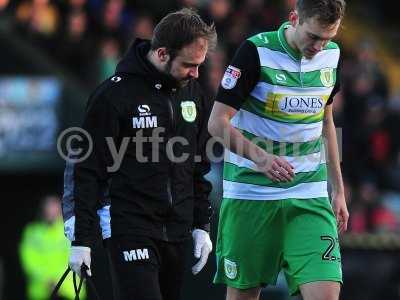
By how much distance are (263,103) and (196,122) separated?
43cm

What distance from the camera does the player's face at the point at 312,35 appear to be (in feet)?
22.2

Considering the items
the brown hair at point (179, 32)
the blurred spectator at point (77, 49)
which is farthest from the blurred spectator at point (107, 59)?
the brown hair at point (179, 32)

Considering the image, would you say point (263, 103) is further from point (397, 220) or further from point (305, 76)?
point (397, 220)

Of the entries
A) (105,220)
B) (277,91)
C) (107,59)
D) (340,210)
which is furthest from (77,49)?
(105,220)

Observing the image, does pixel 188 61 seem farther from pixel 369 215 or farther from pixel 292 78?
pixel 369 215

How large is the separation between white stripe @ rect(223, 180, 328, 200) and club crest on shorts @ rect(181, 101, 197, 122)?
59cm

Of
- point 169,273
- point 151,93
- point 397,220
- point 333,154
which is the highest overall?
point 151,93

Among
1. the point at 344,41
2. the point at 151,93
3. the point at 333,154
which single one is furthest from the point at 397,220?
A: the point at 151,93

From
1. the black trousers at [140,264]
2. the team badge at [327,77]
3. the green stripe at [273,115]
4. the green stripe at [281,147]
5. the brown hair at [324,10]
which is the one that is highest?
the brown hair at [324,10]

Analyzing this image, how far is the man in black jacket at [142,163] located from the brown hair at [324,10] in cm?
57

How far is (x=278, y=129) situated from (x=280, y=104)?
156 mm

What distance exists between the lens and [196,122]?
23.0ft

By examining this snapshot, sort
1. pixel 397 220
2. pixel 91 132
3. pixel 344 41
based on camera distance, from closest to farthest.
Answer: pixel 91 132 → pixel 397 220 → pixel 344 41

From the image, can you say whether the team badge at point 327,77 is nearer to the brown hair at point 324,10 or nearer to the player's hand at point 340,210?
the brown hair at point 324,10
